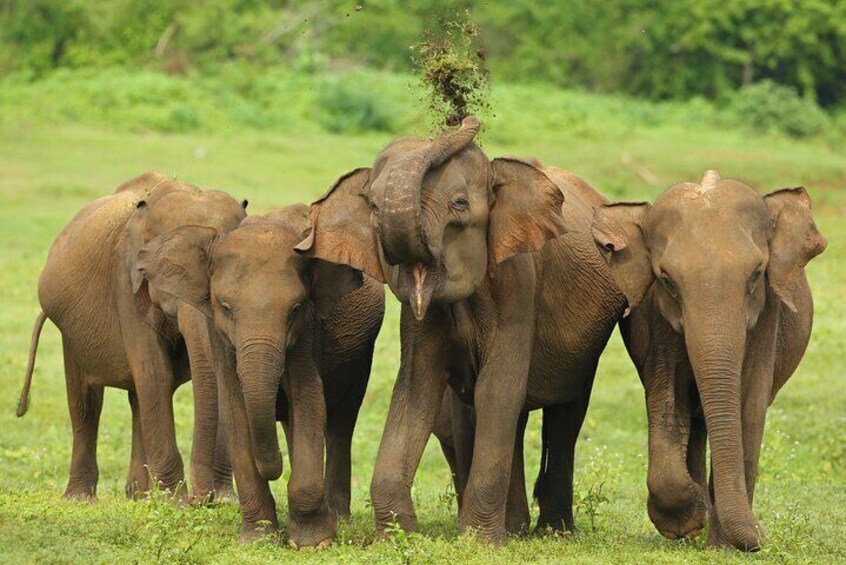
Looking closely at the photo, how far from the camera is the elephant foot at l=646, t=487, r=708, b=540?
9375 mm

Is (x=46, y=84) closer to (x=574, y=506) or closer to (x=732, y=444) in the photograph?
(x=574, y=506)

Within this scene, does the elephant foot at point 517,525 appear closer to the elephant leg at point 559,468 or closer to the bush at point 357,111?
the elephant leg at point 559,468

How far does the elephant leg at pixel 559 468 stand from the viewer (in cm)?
1061

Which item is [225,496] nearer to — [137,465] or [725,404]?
[137,465]

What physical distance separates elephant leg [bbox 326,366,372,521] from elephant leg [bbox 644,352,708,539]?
6.26 feet

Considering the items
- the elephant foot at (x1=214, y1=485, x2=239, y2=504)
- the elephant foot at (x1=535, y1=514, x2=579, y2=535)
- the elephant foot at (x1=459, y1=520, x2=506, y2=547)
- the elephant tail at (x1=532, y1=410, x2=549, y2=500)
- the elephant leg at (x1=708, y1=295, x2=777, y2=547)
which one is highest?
the elephant leg at (x1=708, y1=295, x2=777, y2=547)

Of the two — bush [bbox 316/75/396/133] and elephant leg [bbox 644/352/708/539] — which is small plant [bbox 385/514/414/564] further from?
bush [bbox 316/75/396/133]

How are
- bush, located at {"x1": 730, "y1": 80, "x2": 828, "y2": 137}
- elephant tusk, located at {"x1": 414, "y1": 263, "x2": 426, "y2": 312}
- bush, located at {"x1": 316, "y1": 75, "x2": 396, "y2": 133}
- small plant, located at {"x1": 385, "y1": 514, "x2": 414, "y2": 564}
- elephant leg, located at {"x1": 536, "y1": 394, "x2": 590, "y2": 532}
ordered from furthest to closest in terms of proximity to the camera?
bush, located at {"x1": 730, "y1": 80, "x2": 828, "y2": 137} → bush, located at {"x1": 316, "y1": 75, "x2": 396, "y2": 133} → elephant leg, located at {"x1": 536, "y1": 394, "x2": 590, "y2": 532} → elephant tusk, located at {"x1": 414, "y1": 263, "x2": 426, "y2": 312} → small plant, located at {"x1": 385, "y1": 514, "x2": 414, "y2": 564}

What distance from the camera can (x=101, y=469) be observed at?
44.7 ft

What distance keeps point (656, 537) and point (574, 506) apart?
177cm

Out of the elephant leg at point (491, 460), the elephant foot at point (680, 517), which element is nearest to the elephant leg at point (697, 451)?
the elephant foot at point (680, 517)

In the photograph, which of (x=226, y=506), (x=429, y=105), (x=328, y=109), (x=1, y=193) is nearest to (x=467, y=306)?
(x=429, y=105)

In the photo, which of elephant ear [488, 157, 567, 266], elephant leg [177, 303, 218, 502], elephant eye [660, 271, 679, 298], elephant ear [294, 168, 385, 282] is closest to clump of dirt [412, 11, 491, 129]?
elephant ear [488, 157, 567, 266]

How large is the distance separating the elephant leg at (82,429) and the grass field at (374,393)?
0.22m
